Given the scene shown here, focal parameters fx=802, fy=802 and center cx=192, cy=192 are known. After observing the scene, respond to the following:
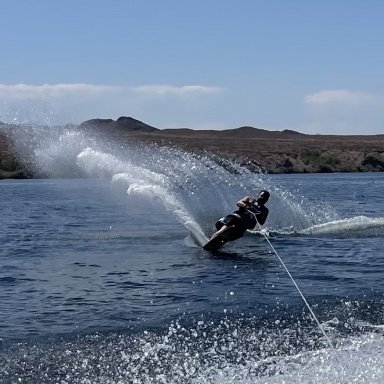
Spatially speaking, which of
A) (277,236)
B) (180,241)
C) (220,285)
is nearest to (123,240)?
(180,241)

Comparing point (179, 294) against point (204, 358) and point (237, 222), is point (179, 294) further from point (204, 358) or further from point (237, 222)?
point (237, 222)

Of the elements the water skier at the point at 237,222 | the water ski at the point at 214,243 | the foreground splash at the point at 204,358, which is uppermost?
the water skier at the point at 237,222

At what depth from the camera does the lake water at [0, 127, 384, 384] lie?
9492 mm

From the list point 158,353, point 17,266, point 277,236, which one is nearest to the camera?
point 158,353

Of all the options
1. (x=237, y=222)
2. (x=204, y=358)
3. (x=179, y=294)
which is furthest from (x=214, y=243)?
(x=204, y=358)

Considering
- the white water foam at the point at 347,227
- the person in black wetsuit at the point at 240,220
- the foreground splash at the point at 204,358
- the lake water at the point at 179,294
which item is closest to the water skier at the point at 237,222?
the person in black wetsuit at the point at 240,220

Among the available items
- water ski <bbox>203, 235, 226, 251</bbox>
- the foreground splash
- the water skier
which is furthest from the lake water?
the water skier

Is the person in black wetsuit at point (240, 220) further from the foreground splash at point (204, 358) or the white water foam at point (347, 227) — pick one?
the foreground splash at point (204, 358)

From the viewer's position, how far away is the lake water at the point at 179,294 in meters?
9.49

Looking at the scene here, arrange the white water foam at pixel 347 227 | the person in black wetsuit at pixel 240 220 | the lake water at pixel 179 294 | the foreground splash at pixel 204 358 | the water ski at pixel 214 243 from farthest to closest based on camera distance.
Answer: the white water foam at pixel 347 227
the person in black wetsuit at pixel 240 220
the water ski at pixel 214 243
the lake water at pixel 179 294
the foreground splash at pixel 204 358

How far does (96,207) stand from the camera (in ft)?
130

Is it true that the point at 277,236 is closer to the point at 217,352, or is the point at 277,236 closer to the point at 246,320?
the point at 246,320

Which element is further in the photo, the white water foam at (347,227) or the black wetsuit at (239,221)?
the white water foam at (347,227)

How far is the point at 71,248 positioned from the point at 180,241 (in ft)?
9.80
